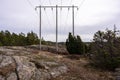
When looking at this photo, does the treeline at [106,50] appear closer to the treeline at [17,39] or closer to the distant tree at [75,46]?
the distant tree at [75,46]

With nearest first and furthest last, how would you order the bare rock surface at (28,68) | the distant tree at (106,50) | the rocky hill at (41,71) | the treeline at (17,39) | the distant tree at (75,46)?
the bare rock surface at (28,68)
the rocky hill at (41,71)
the distant tree at (106,50)
the distant tree at (75,46)
the treeline at (17,39)

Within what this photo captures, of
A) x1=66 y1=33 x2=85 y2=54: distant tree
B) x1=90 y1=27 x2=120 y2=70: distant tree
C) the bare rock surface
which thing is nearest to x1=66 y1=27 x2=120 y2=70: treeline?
x1=90 y1=27 x2=120 y2=70: distant tree

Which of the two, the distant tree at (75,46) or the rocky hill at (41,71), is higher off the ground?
the distant tree at (75,46)

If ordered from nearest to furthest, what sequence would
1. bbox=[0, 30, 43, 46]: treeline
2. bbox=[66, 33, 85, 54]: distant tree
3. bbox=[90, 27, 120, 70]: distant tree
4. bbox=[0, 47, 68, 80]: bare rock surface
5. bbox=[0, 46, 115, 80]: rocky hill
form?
bbox=[0, 47, 68, 80]: bare rock surface
bbox=[0, 46, 115, 80]: rocky hill
bbox=[90, 27, 120, 70]: distant tree
bbox=[66, 33, 85, 54]: distant tree
bbox=[0, 30, 43, 46]: treeline

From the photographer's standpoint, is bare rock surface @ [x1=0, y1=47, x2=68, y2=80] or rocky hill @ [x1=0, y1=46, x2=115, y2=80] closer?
bare rock surface @ [x1=0, y1=47, x2=68, y2=80]

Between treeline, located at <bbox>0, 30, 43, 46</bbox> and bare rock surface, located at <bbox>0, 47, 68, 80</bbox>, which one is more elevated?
treeline, located at <bbox>0, 30, 43, 46</bbox>

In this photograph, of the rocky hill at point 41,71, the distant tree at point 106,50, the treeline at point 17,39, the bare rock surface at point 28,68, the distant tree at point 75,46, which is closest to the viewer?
the bare rock surface at point 28,68

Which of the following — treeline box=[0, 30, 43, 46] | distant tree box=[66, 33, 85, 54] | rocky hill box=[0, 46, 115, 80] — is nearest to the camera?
rocky hill box=[0, 46, 115, 80]

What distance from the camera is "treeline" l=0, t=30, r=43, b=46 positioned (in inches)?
3086

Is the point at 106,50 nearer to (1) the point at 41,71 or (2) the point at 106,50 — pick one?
(2) the point at 106,50

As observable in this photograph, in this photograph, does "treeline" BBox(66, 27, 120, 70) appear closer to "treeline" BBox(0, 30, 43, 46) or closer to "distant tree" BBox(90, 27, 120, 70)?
"distant tree" BBox(90, 27, 120, 70)

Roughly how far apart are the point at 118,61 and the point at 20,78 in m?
8.85

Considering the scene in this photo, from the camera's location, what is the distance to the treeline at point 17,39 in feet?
257

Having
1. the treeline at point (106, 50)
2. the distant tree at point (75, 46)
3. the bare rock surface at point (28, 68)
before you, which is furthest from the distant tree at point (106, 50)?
the distant tree at point (75, 46)
